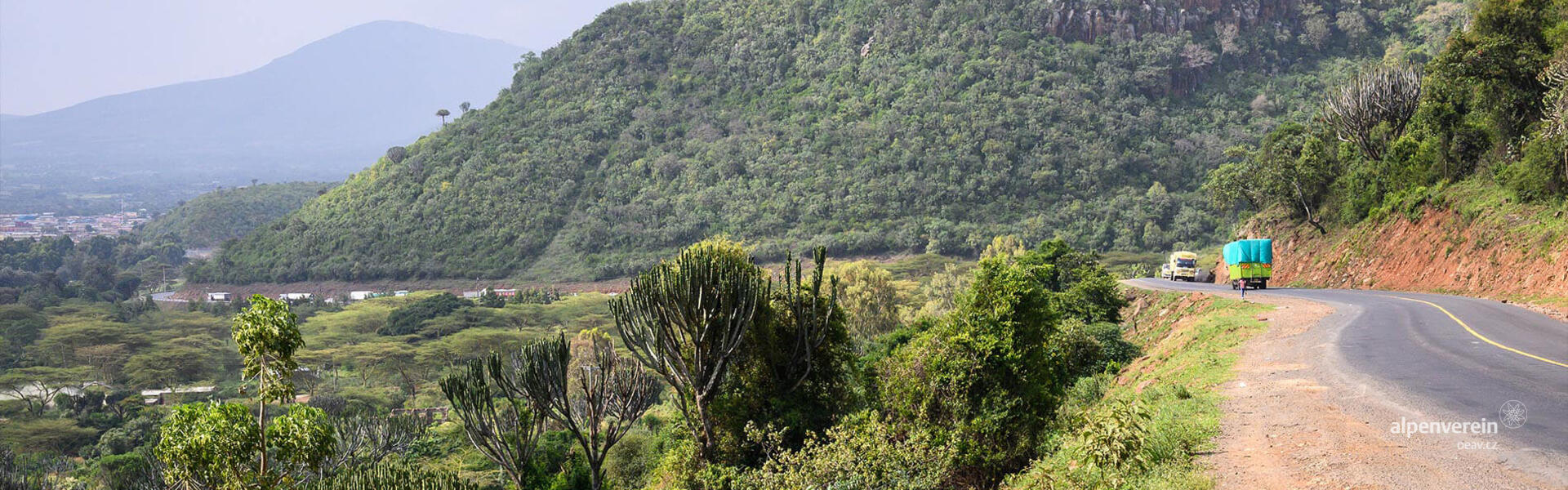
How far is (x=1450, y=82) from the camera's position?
36.6 m

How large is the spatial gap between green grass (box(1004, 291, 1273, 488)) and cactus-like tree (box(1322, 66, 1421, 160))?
51.3 feet

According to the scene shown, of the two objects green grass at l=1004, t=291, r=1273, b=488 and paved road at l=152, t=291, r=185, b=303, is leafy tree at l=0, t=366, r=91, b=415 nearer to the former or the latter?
paved road at l=152, t=291, r=185, b=303

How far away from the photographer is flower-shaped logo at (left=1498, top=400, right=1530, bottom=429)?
11.8 m

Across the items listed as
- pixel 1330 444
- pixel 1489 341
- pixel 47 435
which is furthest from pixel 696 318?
pixel 47 435

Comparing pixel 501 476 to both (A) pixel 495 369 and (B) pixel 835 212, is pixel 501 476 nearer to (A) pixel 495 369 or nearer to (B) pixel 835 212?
(A) pixel 495 369

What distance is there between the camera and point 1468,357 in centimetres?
1631

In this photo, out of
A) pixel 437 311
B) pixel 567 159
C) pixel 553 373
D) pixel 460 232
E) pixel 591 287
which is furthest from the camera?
pixel 567 159

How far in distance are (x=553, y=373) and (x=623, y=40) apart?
14348 centimetres

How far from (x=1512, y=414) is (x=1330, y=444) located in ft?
7.82

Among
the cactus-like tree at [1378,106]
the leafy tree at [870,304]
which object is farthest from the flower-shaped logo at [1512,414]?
the leafy tree at [870,304]

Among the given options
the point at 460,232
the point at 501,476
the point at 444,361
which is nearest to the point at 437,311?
the point at 444,361

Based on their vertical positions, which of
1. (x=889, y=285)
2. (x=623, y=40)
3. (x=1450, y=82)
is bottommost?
(x=889, y=285)

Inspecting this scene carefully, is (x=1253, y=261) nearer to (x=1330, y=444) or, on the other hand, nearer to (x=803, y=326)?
(x=803, y=326)

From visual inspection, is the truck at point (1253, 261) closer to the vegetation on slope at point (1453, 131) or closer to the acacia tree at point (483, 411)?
the vegetation on slope at point (1453, 131)
